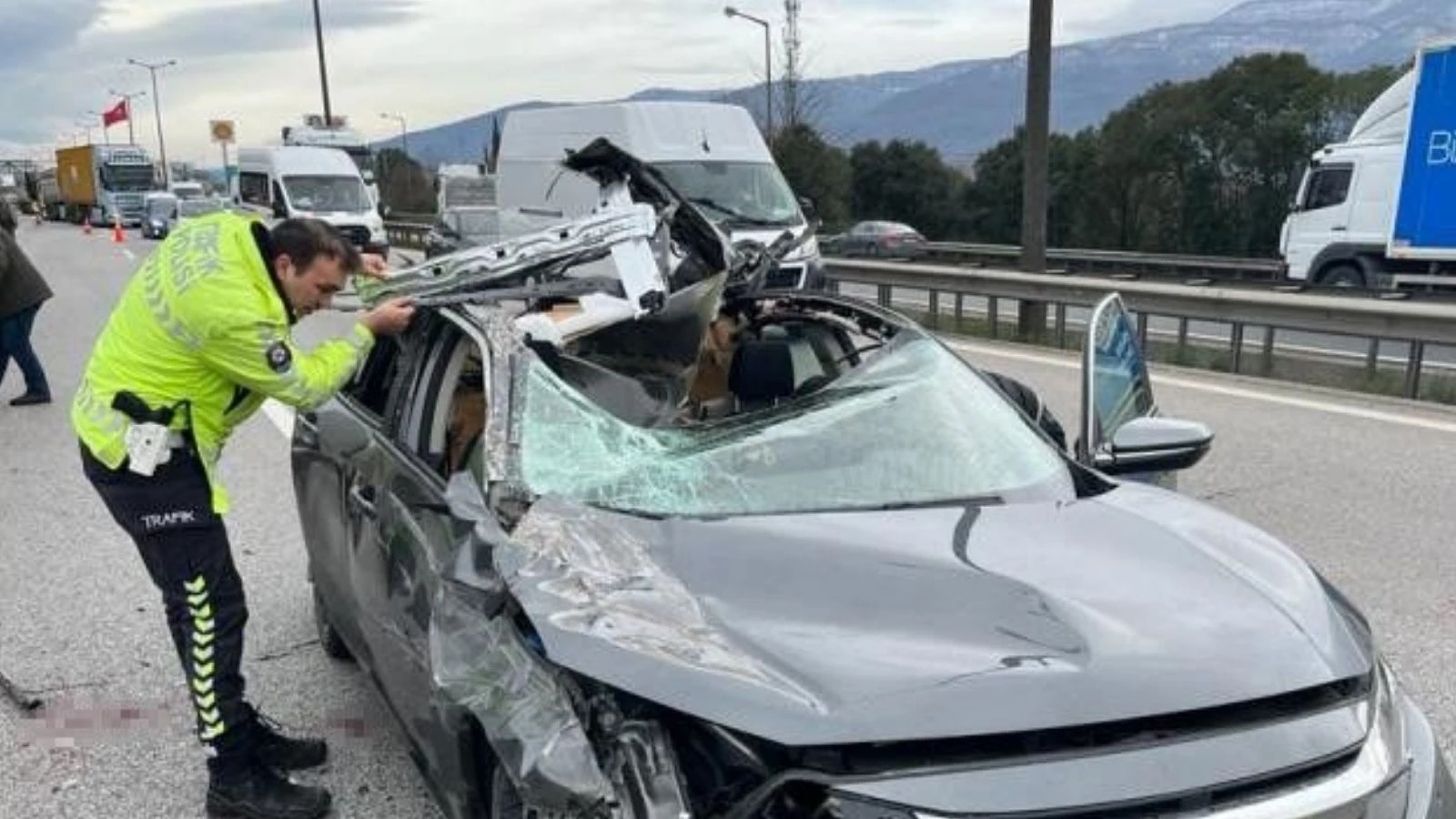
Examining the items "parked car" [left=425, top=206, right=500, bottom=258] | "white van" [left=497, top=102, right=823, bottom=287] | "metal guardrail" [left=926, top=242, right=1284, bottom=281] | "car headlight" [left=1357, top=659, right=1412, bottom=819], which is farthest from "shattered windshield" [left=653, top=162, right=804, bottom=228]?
"metal guardrail" [left=926, top=242, right=1284, bottom=281]

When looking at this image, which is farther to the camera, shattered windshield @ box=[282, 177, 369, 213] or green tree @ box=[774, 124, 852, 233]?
green tree @ box=[774, 124, 852, 233]

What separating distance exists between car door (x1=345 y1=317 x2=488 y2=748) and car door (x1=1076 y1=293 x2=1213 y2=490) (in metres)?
1.82

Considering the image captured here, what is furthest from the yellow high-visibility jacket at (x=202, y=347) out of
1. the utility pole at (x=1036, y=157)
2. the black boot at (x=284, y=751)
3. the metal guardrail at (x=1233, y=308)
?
the utility pole at (x=1036, y=157)

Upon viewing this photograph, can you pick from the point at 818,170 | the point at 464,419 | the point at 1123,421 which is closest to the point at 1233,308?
the point at 1123,421

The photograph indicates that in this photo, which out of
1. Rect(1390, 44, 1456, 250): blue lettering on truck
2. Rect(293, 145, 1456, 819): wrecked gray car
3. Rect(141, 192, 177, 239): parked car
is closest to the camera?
Rect(293, 145, 1456, 819): wrecked gray car

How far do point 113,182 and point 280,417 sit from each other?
5011 cm

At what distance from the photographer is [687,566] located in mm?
2465

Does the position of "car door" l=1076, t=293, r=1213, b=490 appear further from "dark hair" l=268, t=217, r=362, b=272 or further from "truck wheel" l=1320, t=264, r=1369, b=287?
"truck wheel" l=1320, t=264, r=1369, b=287

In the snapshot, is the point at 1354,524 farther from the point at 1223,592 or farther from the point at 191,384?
the point at 191,384

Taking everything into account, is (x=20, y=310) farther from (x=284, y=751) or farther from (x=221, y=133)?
(x=221, y=133)

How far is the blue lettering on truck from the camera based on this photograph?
58.6 feet

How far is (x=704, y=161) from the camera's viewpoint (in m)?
13.9

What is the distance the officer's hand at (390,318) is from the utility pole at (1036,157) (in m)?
10.5

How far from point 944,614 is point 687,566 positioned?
52cm
